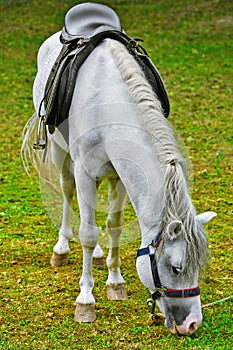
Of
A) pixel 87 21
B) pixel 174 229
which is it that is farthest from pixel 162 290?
pixel 87 21

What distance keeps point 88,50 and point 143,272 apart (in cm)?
168

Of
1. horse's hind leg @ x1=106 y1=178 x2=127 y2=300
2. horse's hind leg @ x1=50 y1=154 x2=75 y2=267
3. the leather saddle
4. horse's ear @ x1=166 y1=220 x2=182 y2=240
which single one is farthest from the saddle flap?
horse's ear @ x1=166 y1=220 x2=182 y2=240

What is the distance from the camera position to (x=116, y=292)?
16.2 feet

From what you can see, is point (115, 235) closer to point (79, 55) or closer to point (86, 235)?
point (86, 235)

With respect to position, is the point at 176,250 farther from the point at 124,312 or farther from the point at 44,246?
the point at 44,246

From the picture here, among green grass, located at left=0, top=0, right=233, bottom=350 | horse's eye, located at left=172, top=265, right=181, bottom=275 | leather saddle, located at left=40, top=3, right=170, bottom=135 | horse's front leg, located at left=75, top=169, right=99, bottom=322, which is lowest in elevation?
green grass, located at left=0, top=0, right=233, bottom=350

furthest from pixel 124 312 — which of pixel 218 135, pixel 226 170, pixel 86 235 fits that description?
pixel 218 135

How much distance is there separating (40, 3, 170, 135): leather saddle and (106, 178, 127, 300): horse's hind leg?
0.57 meters

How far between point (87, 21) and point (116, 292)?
215 cm

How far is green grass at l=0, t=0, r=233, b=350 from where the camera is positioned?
170 inches

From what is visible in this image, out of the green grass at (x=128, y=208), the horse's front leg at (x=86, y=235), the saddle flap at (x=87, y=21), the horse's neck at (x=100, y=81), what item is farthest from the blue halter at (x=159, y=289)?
the saddle flap at (x=87, y=21)

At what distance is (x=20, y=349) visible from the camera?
4.08m

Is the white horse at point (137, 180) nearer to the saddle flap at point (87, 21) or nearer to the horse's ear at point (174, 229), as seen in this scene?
the horse's ear at point (174, 229)

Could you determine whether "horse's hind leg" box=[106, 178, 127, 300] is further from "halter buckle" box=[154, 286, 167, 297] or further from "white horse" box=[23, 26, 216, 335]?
"halter buckle" box=[154, 286, 167, 297]
